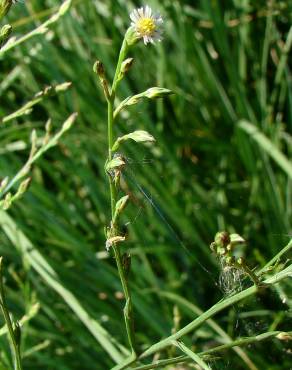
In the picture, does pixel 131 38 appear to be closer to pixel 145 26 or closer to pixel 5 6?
pixel 145 26

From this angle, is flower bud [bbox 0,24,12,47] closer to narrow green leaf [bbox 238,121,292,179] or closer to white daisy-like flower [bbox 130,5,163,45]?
white daisy-like flower [bbox 130,5,163,45]

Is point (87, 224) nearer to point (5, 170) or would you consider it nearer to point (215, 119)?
point (5, 170)

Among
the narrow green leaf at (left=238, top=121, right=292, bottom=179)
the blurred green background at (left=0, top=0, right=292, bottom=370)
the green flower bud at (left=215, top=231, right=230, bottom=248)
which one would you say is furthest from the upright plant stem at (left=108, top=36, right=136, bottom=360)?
the narrow green leaf at (left=238, top=121, right=292, bottom=179)

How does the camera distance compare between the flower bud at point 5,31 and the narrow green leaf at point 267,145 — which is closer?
the flower bud at point 5,31

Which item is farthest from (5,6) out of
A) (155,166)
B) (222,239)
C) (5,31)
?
(155,166)

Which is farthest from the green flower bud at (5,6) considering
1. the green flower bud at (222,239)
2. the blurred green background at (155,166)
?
the blurred green background at (155,166)

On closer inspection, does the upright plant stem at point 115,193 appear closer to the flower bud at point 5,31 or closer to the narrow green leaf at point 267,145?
the flower bud at point 5,31
